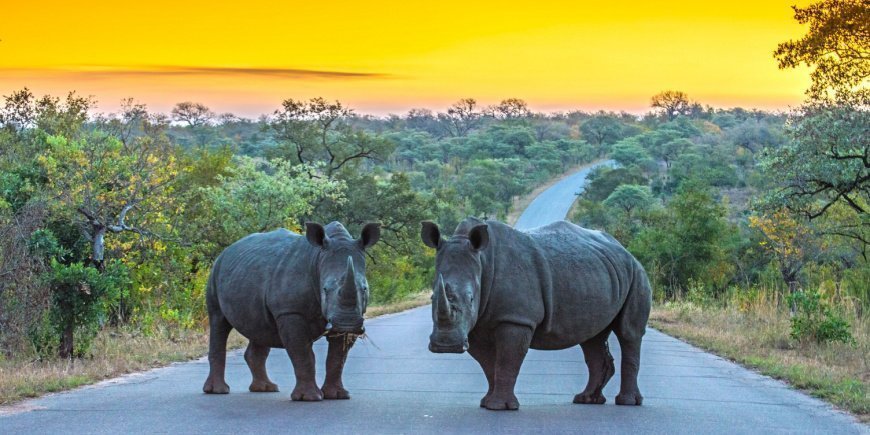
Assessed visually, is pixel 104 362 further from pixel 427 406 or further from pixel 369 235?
pixel 427 406

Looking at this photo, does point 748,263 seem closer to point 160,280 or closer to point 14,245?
point 160,280

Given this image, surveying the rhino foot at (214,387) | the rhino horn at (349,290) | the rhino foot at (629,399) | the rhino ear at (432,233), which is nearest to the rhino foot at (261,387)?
the rhino foot at (214,387)

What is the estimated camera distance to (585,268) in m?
11.1

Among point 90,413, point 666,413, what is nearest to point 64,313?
point 90,413

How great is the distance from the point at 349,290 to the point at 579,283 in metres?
2.31

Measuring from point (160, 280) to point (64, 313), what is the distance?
6514 mm

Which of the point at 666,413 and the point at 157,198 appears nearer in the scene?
the point at 666,413

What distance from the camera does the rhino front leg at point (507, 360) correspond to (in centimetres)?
1013

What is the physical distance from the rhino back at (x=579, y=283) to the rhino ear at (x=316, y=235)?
2.05m

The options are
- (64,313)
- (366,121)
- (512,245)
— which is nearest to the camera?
(512,245)

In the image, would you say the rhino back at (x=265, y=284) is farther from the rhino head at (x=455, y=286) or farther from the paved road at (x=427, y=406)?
the rhino head at (x=455, y=286)

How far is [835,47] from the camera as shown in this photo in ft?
65.7

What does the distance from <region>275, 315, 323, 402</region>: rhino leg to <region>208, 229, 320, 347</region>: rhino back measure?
107 mm

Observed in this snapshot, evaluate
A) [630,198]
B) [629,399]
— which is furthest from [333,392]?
[630,198]
